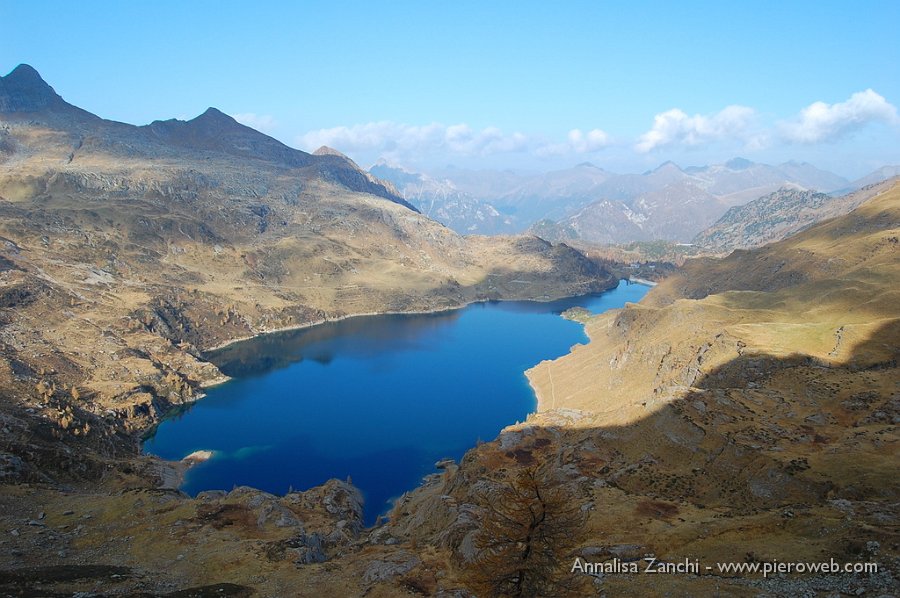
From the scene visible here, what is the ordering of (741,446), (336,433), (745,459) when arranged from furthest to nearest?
(336,433) < (741,446) < (745,459)

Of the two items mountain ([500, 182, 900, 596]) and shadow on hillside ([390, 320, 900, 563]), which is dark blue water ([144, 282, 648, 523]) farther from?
shadow on hillside ([390, 320, 900, 563])

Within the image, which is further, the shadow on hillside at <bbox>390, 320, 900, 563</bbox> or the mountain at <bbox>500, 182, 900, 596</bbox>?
the shadow on hillside at <bbox>390, 320, 900, 563</bbox>

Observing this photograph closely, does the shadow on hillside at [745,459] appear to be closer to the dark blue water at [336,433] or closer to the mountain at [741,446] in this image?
the mountain at [741,446]

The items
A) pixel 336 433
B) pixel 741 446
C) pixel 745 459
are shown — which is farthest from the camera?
pixel 336 433

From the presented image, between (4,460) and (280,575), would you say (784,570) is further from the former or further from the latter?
(4,460)

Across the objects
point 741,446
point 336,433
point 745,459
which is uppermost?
point 741,446

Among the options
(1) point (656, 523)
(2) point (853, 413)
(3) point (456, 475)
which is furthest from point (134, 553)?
(2) point (853, 413)

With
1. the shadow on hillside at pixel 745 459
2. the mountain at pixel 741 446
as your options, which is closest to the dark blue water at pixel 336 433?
the mountain at pixel 741 446

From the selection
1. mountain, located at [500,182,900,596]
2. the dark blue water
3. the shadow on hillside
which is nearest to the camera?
mountain, located at [500,182,900,596]

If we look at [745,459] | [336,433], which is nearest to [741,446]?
[745,459]

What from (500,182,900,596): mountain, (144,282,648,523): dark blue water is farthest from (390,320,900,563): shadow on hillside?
(144,282,648,523): dark blue water

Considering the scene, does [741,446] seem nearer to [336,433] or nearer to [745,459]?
[745,459]
